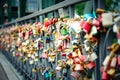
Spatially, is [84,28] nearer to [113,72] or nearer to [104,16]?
[104,16]

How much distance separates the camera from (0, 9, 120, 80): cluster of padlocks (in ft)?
6.87

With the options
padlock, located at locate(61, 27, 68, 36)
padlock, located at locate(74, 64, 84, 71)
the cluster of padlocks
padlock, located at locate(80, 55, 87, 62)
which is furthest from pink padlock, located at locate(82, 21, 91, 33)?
padlock, located at locate(61, 27, 68, 36)

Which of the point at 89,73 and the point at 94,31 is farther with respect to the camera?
the point at 89,73

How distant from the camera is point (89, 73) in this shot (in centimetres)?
275

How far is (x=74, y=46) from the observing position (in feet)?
9.83

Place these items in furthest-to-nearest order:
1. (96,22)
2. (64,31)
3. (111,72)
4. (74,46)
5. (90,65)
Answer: (64,31), (74,46), (90,65), (96,22), (111,72)

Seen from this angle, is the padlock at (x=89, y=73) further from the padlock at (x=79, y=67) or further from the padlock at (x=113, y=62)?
the padlock at (x=113, y=62)

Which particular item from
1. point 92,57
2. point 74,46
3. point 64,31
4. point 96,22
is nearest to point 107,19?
point 96,22

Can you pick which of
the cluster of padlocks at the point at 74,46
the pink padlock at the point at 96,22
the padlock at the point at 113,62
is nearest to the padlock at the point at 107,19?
the cluster of padlocks at the point at 74,46

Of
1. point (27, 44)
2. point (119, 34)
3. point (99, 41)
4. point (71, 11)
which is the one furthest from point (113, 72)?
point (27, 44)

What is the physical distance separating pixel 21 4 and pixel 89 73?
8.72 m

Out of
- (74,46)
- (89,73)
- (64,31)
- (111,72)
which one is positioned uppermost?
(64,31)

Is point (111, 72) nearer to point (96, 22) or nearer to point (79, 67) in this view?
point (96, 22)

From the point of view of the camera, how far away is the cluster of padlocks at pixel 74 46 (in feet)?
6.87
